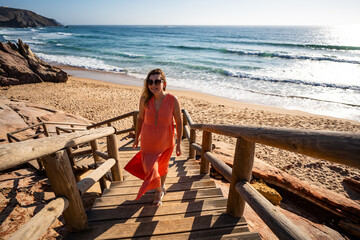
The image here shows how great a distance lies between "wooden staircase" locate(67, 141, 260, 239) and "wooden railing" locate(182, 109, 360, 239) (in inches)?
8.8

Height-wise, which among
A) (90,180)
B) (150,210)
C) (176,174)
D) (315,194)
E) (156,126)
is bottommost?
(315,194)

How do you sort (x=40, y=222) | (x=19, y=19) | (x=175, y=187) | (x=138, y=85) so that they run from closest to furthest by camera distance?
(x=40, y=222) → (x=175, y=187) → (x=138, y=85) → (x=19, y=19)

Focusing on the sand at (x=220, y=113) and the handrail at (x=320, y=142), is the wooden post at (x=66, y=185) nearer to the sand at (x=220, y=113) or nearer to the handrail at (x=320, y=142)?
the handrail at (x=320, y=142)

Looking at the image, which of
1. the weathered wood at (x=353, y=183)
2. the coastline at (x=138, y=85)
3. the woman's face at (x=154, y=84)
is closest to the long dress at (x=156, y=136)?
the woman's face at (x=154, y=84)

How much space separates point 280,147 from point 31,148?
1.60 meters

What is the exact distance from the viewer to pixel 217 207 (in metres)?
2.14

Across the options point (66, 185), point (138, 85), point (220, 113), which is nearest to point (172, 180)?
point (66, 185)

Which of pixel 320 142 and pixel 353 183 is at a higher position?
pixel 320 142

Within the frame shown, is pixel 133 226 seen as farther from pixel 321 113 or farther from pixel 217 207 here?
pixel 321 113

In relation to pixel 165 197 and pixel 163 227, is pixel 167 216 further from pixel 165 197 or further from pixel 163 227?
pixel 165 197

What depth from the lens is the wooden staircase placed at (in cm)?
177

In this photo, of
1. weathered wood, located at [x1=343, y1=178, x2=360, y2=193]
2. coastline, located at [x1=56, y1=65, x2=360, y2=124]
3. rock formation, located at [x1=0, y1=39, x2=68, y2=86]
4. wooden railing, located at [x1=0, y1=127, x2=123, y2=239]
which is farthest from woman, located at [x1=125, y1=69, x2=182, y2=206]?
rock formation, located at [x1=0, y1=39, x2=68, y2=86]

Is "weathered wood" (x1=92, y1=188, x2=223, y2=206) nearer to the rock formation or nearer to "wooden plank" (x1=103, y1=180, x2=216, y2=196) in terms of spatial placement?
"wooden plank" (x1=103, y1=180, x2=216, y2=196)

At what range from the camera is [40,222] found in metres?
1.25
